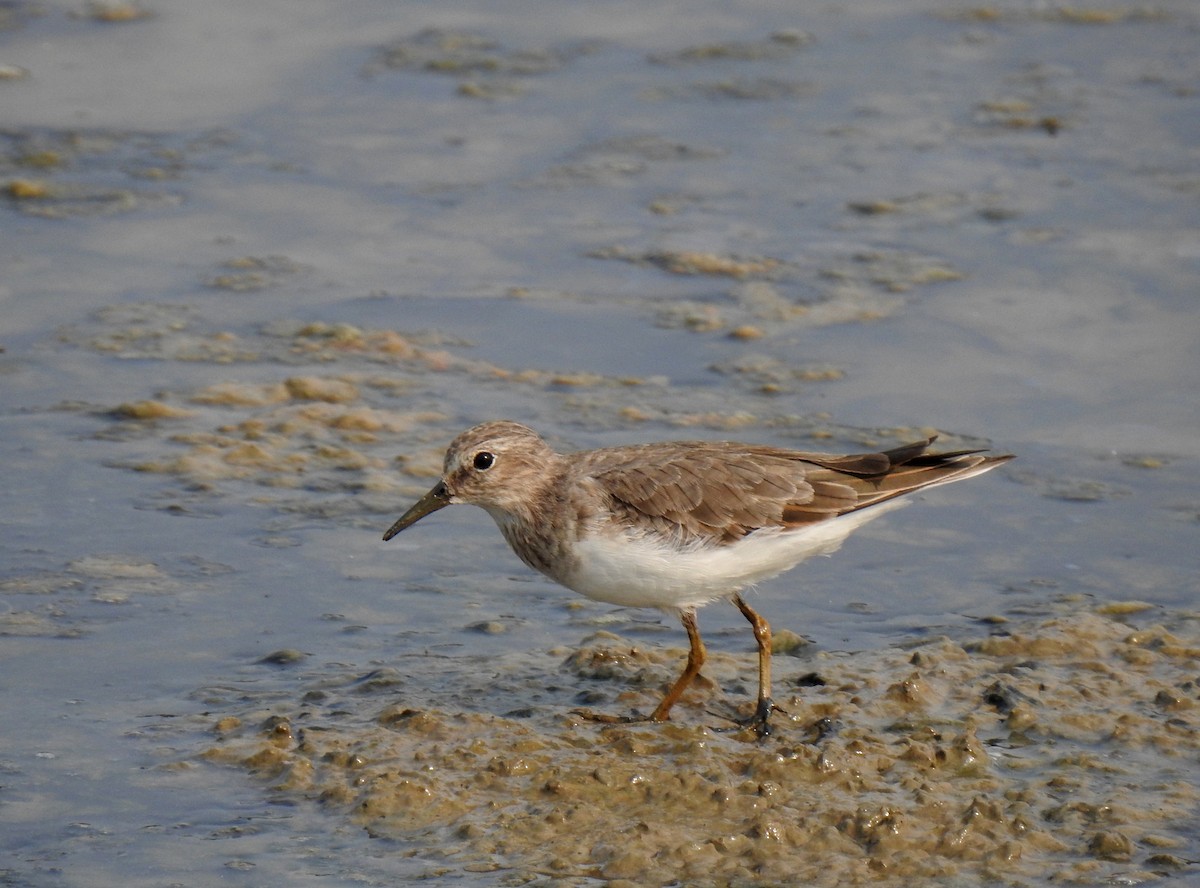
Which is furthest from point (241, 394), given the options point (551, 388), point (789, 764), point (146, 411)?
point (789, 764)

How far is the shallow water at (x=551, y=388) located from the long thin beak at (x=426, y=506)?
0.46 metres

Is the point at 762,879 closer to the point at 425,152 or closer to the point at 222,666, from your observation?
the point at 222,666

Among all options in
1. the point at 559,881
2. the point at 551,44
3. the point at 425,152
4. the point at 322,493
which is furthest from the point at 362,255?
the point at 559,881

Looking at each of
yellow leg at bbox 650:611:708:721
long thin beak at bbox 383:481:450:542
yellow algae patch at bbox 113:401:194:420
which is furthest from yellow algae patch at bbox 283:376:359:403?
yellow leg at bbox 650:611:708:721

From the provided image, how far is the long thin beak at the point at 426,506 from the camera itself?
6328 millimetres

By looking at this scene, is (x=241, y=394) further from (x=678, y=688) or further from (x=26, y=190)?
(x=678, y=688)

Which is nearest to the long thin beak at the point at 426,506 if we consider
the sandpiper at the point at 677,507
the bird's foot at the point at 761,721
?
the sandpiper at the point at 677,507

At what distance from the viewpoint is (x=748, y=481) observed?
244 inches

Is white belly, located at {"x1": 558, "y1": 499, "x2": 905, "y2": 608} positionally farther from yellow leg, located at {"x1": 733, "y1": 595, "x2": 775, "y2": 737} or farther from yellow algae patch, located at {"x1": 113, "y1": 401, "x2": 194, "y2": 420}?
yellow algae patch, located at {"x1": 113, "y1": 401, "x2": 194, "y2": 420}

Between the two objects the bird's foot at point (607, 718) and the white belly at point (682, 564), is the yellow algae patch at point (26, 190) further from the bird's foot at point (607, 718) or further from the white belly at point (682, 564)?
the bird's foot at point (607, 718)

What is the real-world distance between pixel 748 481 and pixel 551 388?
2342 mm

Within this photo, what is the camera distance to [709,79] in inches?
470

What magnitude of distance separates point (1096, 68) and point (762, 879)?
349 inches

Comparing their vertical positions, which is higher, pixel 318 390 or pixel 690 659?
pixel 318 390
